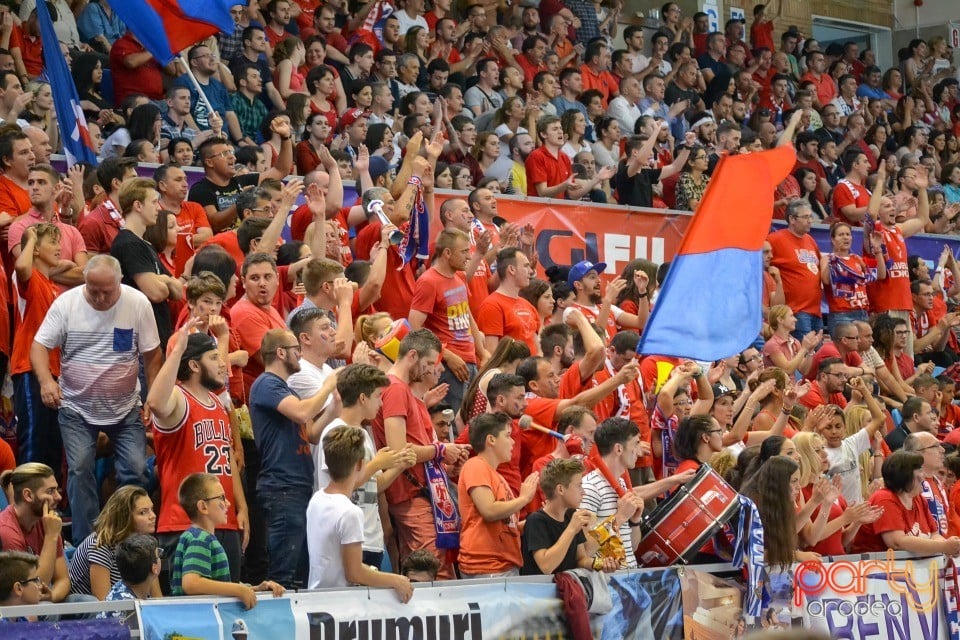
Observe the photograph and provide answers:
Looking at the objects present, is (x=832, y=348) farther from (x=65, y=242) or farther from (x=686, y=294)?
(x=65, y=242)

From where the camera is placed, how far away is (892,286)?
595 inches

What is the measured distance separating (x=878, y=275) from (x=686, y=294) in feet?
24.4

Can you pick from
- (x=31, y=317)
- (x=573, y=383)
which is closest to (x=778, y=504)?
(x=573, y=383)

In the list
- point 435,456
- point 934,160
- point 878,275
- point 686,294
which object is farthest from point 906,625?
point 934,160

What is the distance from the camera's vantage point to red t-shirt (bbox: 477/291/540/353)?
34.9 ft

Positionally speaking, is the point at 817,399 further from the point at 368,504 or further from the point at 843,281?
the point at 368,504

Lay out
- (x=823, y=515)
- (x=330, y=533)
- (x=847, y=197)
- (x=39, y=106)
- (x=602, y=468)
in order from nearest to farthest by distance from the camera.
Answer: (x=330, y=533), (x=602, y=468), (x=823, y=515), (x=39, y=106), (x=847, y=197)

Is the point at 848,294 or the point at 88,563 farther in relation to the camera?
the point at 848,294

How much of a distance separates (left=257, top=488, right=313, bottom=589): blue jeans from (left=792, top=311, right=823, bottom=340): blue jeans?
7.63 metres

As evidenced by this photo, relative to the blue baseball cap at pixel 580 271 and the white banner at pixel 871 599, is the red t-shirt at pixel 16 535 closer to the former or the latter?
the white banner at pixel 871 599

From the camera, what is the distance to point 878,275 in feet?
49.4

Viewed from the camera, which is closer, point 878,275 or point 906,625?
point 906,625

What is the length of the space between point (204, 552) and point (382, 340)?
2.51 m

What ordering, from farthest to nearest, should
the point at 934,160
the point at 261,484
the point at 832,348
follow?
the point at 934,160, the point at 832,348, the point at 261,484
